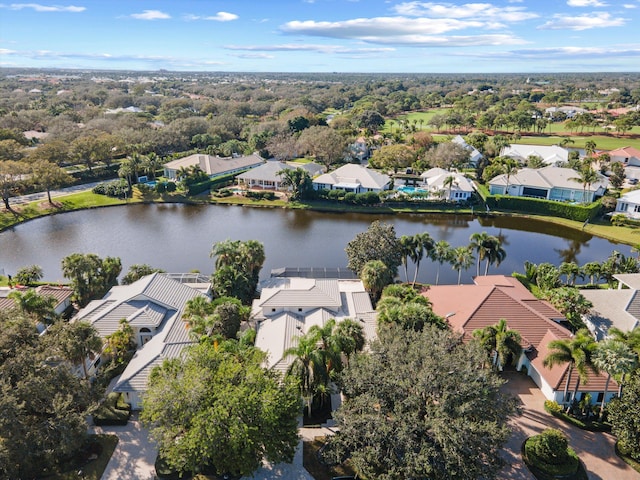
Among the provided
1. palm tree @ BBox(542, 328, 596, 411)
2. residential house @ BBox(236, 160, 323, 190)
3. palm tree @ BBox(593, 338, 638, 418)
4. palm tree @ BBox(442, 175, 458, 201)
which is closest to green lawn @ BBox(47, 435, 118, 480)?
palm tree @ BBox(542, 328, 596, 411)

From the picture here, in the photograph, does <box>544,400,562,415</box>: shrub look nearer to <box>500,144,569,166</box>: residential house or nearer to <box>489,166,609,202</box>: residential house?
<box>489,166,609,202</box>: residential house

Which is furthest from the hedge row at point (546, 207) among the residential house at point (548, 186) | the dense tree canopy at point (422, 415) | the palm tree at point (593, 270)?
the dense tree canopy at point (422, 415)

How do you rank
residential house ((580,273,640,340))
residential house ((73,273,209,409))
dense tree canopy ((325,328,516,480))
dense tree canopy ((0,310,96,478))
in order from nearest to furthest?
1. dense tree canopy ((325,328,516,480))
2. dense tree canopy ((0,310,96,478))
3. residential house ((73,273,209,409))
4. residential house ((580,273,640,340))

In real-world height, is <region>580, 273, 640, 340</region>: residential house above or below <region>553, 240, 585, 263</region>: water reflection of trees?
above

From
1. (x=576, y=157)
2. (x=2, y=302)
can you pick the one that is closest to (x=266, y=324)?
(x=2, y=302)

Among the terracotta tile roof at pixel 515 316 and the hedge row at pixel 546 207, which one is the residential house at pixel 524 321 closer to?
the terracotta tile roof at pixel 515 316

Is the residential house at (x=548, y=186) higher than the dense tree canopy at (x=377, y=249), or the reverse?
the residential house at (x=548, y=186)
